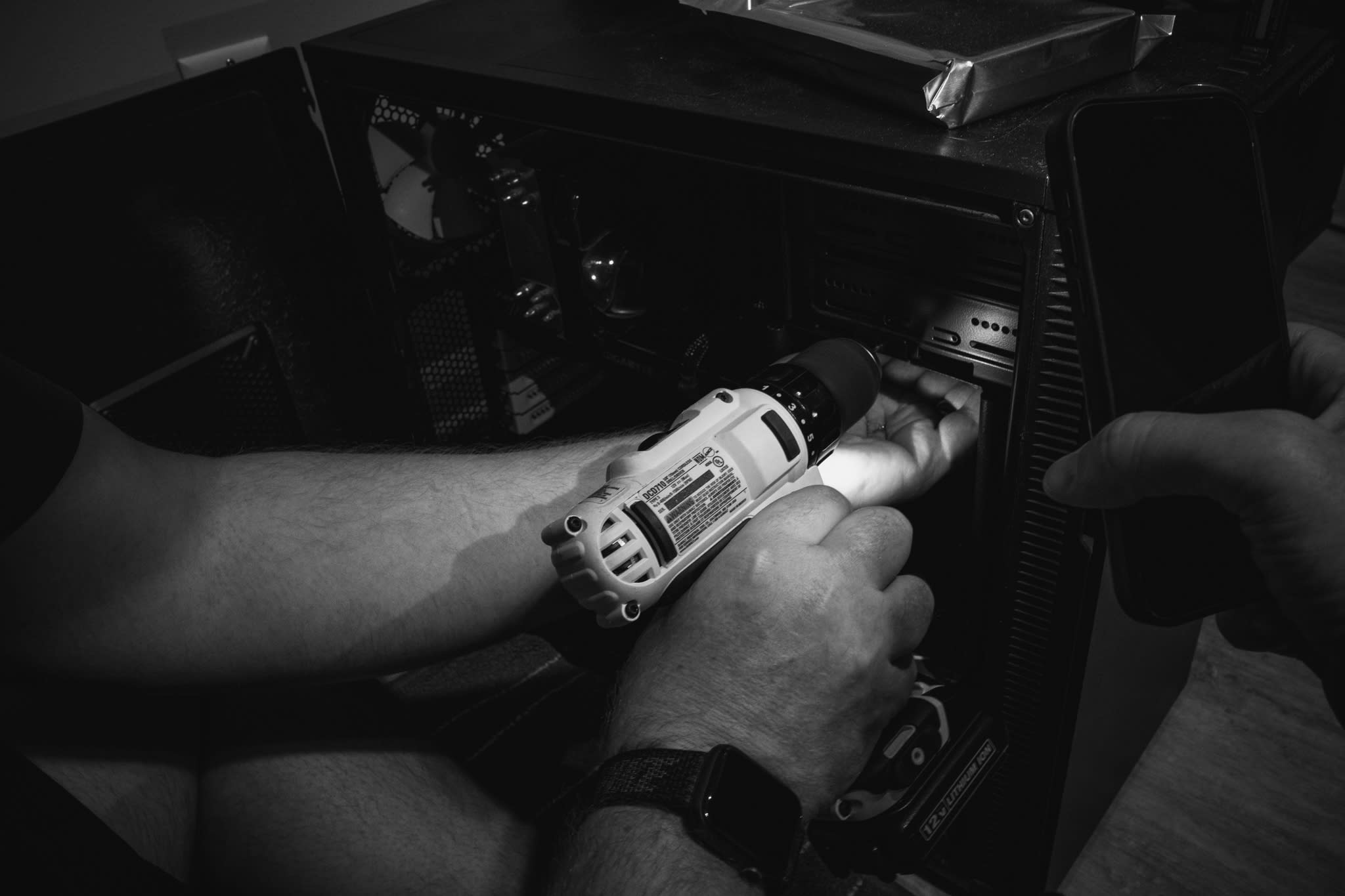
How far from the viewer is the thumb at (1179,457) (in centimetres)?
46

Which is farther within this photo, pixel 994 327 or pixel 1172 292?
pixel 994 327

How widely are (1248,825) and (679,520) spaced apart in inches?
33.8

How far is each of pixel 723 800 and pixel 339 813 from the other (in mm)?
383

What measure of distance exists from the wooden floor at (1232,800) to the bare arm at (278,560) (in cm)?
64

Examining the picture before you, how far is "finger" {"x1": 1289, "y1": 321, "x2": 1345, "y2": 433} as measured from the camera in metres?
0.55

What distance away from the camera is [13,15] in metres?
1.00

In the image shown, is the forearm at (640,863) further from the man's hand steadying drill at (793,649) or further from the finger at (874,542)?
the finger at (874,542)

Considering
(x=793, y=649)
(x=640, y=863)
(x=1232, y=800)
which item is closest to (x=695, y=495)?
(x=793, y=649)

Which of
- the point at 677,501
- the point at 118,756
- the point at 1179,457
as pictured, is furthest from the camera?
the point at 118,756

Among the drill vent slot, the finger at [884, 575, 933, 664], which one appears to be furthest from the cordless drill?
the finger at [884, 575, 933, 664]

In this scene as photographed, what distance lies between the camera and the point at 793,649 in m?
0.59

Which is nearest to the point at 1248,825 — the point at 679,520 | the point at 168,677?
the point at 679,520

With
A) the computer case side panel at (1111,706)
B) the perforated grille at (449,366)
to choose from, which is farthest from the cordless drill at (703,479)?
the perforated grille at (449,366)

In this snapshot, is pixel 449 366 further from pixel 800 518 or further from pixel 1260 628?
pixel 1260 628
